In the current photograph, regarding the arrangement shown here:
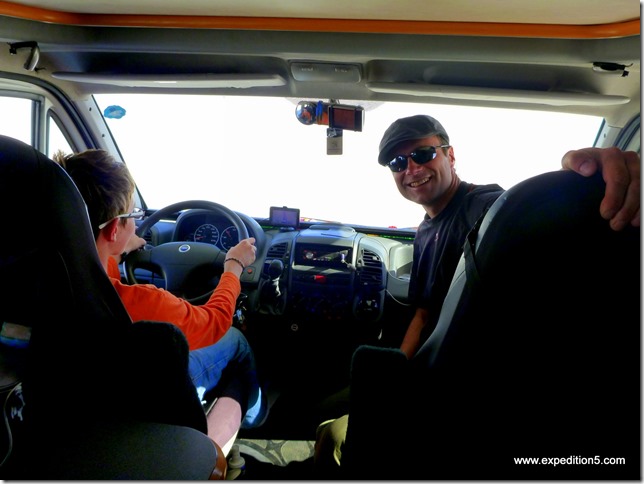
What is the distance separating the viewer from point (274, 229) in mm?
2775

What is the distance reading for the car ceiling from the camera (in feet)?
6.20

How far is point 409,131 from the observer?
1.85 meters

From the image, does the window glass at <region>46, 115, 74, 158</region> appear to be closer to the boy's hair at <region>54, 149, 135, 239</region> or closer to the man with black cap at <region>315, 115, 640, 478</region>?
the boy's hair at <region>54, 149, 135, 239</region>

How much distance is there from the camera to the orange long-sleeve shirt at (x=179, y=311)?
136 cm

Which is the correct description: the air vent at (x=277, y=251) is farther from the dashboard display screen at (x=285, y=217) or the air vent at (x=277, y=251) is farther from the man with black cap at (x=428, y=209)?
the man with black cap at (x=428, y=209)

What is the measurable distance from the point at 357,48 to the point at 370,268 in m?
1.18

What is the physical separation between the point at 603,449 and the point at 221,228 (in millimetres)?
2202

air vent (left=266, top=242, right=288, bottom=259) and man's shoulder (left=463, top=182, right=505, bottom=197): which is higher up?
man's shoulder (left=463, top=182, right=505, bottom=197)

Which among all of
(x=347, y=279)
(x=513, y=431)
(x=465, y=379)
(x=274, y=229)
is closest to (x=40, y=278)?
(x=465, y=379)

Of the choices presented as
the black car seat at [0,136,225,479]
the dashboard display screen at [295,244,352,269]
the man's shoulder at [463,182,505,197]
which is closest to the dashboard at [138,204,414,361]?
the dashboard display screen at [295,244,352,269]

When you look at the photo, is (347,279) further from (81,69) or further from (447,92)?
(81,69)

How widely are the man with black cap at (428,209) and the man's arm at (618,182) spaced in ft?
2.62

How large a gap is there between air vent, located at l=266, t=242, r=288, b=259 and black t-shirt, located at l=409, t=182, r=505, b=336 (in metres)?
0.87

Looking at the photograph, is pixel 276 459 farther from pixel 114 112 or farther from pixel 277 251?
pixel 114 112
